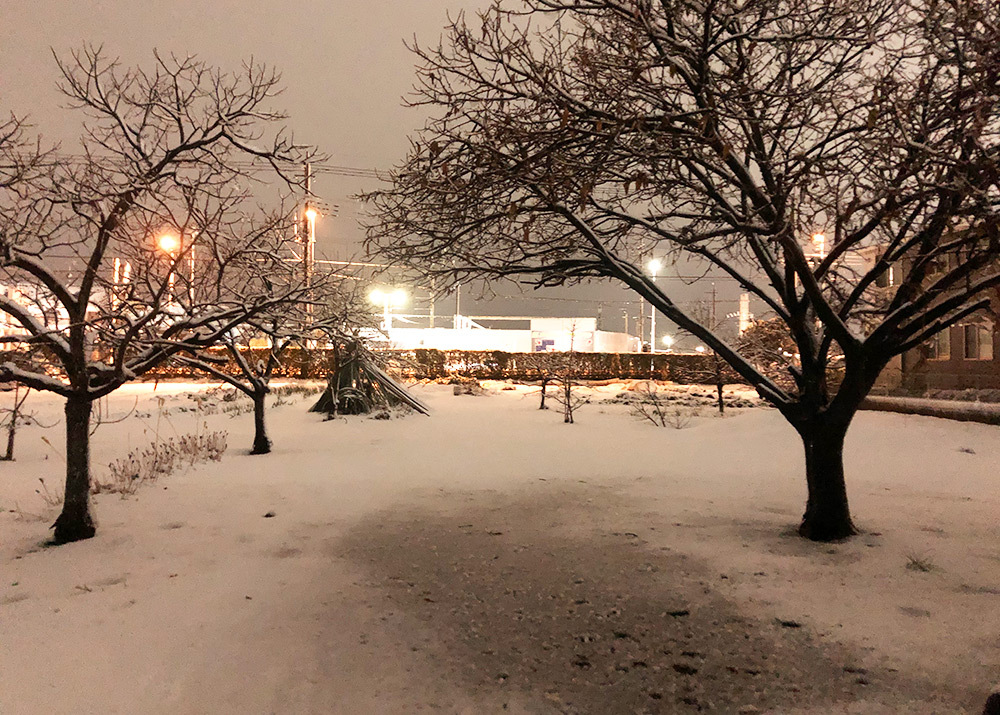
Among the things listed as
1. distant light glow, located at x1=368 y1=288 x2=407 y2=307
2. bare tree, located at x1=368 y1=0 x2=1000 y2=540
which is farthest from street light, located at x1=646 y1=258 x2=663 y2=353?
distant light glow, located at x1=368 y1=288 x2=407 y2=307

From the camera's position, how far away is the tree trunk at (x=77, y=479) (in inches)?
194

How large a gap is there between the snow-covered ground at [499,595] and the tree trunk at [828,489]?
0.73 feet

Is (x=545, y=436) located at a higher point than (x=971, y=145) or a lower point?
lower

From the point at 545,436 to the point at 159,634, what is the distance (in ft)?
29.0

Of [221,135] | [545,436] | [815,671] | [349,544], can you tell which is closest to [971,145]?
[815,671]

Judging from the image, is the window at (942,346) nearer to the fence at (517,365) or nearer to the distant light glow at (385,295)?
the fence at (517,365)

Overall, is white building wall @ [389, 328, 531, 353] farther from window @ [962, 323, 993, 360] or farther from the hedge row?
window @ [962, 323, 993, 360]

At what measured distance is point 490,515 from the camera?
6.20 meters

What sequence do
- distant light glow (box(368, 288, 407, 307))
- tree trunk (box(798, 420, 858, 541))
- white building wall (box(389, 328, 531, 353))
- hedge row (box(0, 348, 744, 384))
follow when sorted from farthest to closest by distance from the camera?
white building wall (box(389, 328, 531, 353))
hedge row (box(0, 348, 744, 384))
distant light glow (box(368, 288, 407, 307))
tree trunk (box(798, 420, 858, 541))

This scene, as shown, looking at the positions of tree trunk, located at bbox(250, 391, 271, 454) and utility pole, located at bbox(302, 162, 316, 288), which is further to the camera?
tree trunk, located at bbox(250, 391, 271, 454)

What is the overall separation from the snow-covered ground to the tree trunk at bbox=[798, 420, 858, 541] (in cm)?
22

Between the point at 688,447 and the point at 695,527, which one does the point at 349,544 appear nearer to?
the point at 695,527

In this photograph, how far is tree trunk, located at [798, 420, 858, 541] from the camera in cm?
509

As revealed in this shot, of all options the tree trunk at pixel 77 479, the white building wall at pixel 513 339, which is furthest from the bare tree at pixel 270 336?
the white building wall at pixel 513 339
